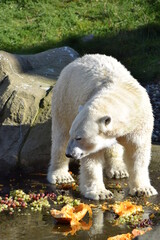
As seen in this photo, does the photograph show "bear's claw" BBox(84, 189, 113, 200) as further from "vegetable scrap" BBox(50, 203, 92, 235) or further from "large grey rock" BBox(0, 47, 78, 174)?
"large grey rock" BBox(0, 47, 78, 174)

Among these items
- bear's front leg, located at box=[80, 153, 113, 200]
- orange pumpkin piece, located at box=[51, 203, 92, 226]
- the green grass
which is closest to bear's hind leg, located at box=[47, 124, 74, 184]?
bear's front leg, located at box=[80, 153, 113, 200]

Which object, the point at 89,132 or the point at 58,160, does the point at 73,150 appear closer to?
the point at 89,132

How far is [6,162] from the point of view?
824cm

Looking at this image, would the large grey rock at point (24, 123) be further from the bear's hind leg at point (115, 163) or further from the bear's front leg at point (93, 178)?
the bear's front leg at point (93, 178)

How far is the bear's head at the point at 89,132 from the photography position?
6.31m

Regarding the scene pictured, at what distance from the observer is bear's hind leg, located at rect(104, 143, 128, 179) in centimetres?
791

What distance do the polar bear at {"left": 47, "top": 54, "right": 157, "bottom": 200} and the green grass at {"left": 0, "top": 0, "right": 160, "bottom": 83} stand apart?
13.3 feet

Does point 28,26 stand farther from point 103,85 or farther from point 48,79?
point 103,85

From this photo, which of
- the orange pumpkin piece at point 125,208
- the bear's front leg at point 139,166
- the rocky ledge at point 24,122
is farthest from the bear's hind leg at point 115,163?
the orange pumpkin piece at point 125,208

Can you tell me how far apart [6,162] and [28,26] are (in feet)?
17.8

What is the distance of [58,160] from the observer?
25.8 feet

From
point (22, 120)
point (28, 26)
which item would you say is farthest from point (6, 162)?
point (28, 26)

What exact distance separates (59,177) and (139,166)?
1.21 m

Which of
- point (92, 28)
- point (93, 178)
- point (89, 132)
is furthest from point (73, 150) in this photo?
point (92, 28)
